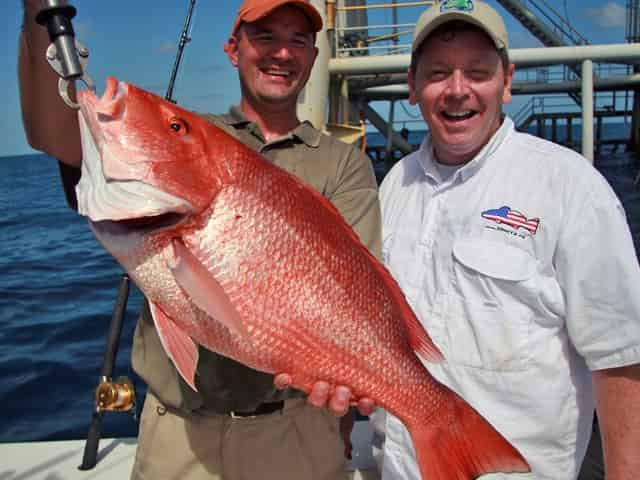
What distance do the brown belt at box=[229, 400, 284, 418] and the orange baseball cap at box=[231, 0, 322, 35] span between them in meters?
1.56

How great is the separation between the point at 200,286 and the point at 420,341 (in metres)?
0.88

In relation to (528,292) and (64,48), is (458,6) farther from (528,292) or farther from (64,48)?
(64,48)

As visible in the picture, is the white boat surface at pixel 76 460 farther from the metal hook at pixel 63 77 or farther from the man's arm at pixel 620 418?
the metal hook at pixel 63 77

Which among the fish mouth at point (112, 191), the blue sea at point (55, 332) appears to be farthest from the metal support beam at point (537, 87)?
the fish mouth at point (112, 191)

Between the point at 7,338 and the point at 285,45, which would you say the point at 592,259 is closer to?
the point at 285,45

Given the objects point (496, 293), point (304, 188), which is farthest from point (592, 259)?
point (304, 188)

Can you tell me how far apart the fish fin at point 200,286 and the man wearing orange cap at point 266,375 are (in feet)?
2.01

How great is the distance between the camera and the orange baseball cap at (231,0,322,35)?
2275 millimetres

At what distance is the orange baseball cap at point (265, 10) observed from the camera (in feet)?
7.47

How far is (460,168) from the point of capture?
246cm

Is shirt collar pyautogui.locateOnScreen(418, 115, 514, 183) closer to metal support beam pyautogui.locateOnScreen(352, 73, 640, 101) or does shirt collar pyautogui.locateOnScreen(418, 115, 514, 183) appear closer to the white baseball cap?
the white baseball cap

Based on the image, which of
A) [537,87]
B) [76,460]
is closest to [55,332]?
[76,460]

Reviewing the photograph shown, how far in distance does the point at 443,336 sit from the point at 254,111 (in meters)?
1.25

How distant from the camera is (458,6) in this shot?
7.95 ft
